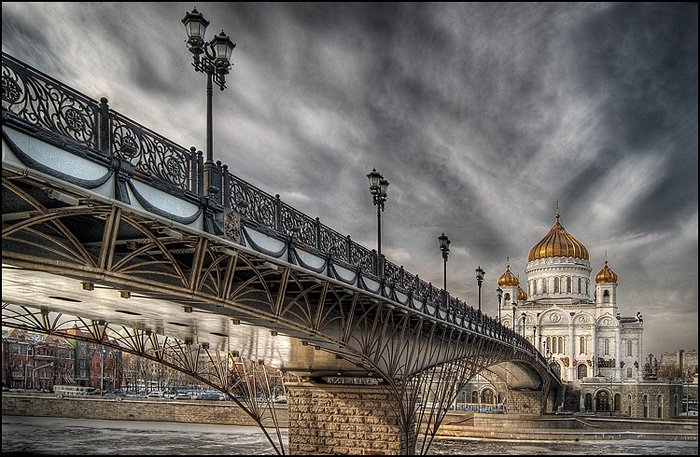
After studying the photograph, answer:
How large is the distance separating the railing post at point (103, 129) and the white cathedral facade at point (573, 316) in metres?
77.0

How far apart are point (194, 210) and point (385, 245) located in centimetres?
3253

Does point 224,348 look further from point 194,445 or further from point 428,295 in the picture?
point 194,445

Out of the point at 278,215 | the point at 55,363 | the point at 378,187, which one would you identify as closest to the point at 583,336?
the point at 55,363

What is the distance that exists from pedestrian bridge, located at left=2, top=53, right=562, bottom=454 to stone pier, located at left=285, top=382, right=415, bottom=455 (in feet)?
0.16

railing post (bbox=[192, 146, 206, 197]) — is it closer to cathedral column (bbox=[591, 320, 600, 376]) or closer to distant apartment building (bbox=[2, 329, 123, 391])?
distant apartment building (bbox=[2, 329, 123, 391])

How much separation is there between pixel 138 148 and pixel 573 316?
85.4 meters

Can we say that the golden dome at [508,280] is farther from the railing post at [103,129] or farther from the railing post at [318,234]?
the railing post at [103,129]

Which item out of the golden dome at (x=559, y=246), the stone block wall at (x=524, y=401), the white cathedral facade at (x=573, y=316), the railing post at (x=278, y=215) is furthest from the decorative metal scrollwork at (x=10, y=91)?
the golden dome at (x=559, y=246)

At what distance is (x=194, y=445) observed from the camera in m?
42.6

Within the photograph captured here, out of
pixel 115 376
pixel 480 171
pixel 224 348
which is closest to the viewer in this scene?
pixel 224 348

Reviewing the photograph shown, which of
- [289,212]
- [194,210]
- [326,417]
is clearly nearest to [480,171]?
[326,417]

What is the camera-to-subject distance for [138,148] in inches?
403

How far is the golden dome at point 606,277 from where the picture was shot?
90812mm

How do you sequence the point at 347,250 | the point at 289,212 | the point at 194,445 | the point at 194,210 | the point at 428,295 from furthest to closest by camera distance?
the point at 194,445, the point at 428,295, the point at 347,250, the point at 289,212, the point at 194,210
